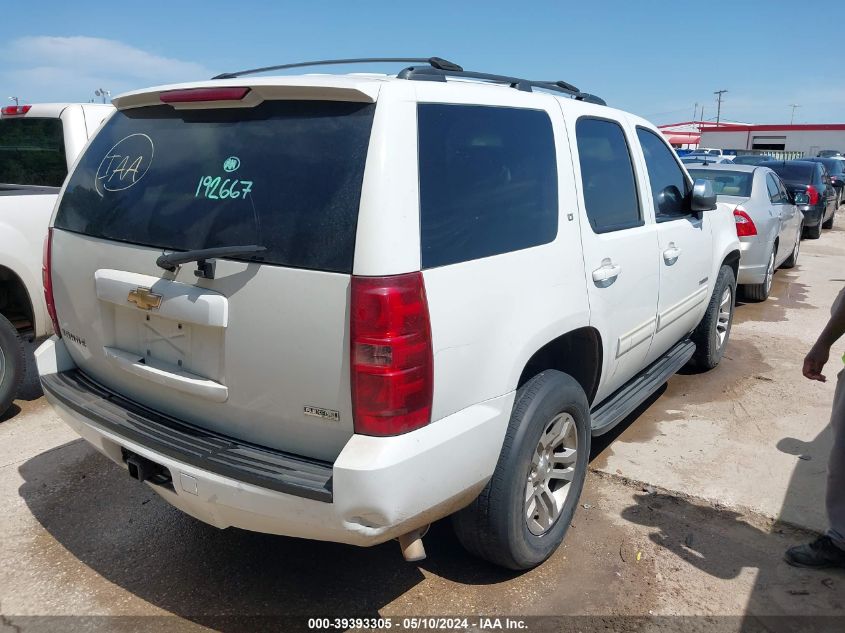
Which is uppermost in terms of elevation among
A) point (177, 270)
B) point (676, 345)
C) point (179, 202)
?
point (179, 202)

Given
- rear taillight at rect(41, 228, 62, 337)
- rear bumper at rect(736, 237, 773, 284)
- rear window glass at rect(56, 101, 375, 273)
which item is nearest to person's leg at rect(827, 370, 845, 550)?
rear window glass at rect(56, 101, 375, 273)

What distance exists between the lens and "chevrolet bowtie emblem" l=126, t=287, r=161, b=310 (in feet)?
8.32

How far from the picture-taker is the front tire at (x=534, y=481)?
2686mm

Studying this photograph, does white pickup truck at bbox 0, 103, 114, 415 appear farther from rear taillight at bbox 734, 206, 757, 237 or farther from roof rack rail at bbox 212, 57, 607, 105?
rear taillight at bbox 734, 206, 757, 237

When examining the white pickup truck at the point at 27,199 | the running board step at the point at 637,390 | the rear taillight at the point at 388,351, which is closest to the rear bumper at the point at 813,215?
the running board step at the point at 637,390

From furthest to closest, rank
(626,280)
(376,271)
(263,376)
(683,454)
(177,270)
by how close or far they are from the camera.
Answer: (683,454) < (626,280) < (177,270) < (263,376) < (376,271)

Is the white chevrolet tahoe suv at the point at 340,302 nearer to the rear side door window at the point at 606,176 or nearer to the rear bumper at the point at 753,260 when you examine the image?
the rear side door window at the point at 606,176

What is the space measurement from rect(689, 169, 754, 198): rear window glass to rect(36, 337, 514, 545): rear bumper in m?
6.72

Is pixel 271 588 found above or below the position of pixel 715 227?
below

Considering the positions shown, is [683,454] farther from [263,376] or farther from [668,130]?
[668,130]

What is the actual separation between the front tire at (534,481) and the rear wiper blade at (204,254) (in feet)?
3.95

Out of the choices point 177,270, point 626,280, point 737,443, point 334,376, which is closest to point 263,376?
point 334,376

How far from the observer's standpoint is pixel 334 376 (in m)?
2.21

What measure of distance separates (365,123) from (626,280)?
72.1 inches
